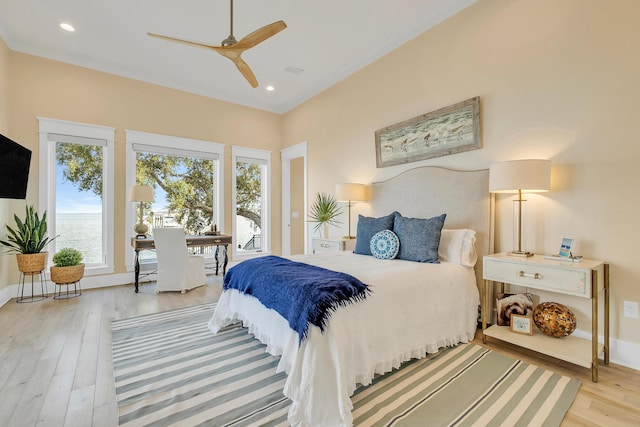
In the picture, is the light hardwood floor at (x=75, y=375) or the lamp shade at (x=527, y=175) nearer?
the light hardwood floor at (x=75, y=375)

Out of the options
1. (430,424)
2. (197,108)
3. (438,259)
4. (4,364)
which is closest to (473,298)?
(438,259)

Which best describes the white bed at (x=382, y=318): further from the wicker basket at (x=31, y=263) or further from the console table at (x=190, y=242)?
the wicker basket at (x=31, y=263)

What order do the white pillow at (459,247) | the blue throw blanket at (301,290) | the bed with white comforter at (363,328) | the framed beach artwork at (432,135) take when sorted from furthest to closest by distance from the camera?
the framed beach artwork at (432,135)
the white pillow at (459,247)
the blue throw blanket at (301,290)
the bed with white comforter at (363,328)

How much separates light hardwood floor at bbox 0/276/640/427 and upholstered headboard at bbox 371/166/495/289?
105cm

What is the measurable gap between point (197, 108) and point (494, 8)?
4.44 m

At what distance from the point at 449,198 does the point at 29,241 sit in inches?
194

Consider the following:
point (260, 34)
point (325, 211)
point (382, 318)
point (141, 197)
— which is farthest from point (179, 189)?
point (382, 318)

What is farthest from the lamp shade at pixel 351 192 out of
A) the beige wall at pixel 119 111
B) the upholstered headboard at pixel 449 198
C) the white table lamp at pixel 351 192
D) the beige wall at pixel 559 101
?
the beige wall at pixel 119 111

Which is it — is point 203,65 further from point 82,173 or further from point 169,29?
point 82,173

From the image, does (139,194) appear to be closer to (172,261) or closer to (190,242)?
(190,242)

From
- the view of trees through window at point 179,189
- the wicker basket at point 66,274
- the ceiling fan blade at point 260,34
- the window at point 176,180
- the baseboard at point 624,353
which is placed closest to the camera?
the baseboard at point 624,353

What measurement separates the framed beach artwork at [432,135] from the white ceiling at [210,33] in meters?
1.03

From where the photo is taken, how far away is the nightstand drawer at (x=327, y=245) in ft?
13.2

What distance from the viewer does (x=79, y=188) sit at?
14.2 feet
